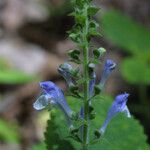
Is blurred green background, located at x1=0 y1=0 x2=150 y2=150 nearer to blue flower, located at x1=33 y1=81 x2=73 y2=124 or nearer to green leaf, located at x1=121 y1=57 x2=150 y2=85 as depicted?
green leaf, located at x1=121 y1=57 x2=150 y2=85

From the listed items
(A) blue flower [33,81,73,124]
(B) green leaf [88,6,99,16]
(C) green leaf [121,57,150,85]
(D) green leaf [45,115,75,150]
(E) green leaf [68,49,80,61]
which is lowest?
(D) green leaf [45,115,75,150]

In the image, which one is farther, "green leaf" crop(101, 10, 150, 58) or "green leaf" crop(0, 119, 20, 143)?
"green leaf" crop(101, 10, 150, 58)

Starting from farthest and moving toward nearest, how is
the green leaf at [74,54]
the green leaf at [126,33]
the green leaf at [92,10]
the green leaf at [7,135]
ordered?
the green leaf at [126,33]
the green leaf at [7,135]
the green leaf at [74,54]
the green leaf at [92,10]

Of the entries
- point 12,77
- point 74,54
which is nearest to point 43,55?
point 12,77

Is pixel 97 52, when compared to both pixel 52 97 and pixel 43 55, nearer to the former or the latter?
pixel 52 97

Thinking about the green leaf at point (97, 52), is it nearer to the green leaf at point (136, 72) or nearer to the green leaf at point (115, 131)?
the green leaf at point (115, 131)

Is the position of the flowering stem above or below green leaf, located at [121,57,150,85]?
below

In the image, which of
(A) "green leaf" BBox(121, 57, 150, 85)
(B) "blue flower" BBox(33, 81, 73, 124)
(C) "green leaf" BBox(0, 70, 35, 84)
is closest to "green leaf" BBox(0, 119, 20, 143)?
(C) "green leaf" BBox(0, 70, 35, 84)

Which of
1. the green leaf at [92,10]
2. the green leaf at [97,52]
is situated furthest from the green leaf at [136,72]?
the green leaf at [92,10]
